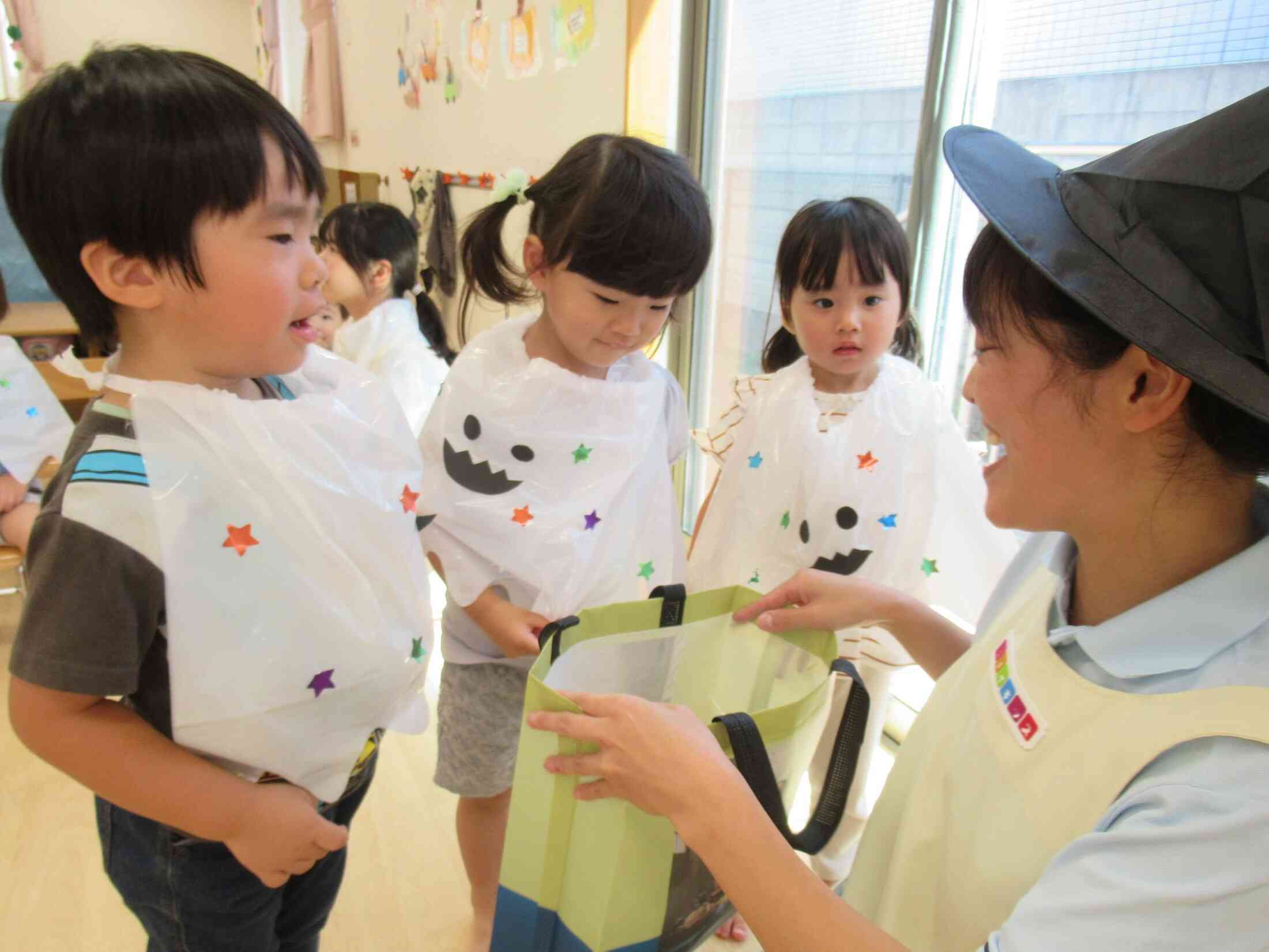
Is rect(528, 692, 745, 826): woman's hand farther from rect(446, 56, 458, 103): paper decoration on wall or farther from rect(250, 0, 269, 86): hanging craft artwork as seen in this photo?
rect(250, 0, 269, 86): hanging craft artwork

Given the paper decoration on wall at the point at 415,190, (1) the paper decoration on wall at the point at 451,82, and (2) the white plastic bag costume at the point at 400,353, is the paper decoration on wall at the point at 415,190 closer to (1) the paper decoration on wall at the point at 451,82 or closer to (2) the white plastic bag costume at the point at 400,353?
(1) the paper decoration on wall at the point at 451,82

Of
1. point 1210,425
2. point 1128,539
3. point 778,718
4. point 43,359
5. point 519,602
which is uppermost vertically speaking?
point 1210,425

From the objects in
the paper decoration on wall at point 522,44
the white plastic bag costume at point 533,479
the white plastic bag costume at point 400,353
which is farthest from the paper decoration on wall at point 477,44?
the white plastic bag costume at point 533,479

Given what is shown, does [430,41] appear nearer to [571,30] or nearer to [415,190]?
[415,190]

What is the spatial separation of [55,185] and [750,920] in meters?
A: 0.77

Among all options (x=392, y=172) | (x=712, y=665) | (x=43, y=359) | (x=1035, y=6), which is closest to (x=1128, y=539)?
(x=712, y=665)

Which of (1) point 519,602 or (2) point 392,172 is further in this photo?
(2) point 392,172

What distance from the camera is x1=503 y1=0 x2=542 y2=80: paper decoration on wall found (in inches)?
101

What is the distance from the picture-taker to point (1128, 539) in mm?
623

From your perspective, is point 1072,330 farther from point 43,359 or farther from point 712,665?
point 43,359

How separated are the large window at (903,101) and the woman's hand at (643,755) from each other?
1062 mm

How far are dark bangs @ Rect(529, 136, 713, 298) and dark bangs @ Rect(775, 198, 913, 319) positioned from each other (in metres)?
0.25

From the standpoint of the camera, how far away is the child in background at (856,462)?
123cm

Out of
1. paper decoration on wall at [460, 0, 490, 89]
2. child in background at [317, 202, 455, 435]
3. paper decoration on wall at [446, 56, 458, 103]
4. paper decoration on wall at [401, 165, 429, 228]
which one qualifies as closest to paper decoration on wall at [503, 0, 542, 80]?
paper decoration on wall at [460, 0, 490, 89]
